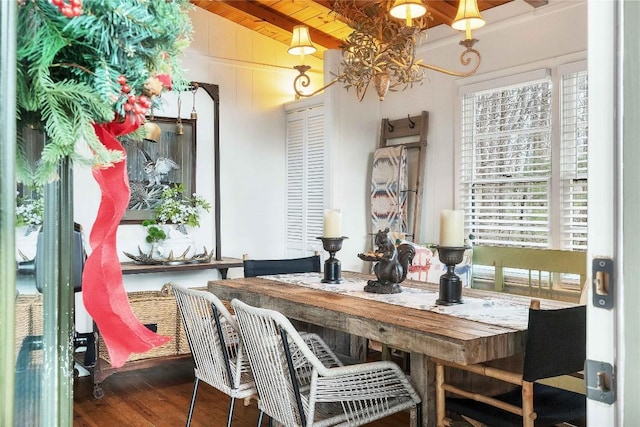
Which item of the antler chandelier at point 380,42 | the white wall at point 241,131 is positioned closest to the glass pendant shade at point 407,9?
the antler chandelier at point 380,42

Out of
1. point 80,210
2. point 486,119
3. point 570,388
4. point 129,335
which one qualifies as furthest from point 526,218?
point 129,335

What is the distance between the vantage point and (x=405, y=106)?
200 inches

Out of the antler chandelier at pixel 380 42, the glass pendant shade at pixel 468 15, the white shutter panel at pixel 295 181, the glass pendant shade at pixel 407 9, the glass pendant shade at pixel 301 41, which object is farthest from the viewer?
the white shutter panel at pixel 295 181

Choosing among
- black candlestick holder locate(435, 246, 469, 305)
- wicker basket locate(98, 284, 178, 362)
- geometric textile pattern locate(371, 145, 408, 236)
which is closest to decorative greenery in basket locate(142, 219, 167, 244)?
wicker basket locate(98, 284, 178, 362)

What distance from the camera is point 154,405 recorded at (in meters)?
3.56

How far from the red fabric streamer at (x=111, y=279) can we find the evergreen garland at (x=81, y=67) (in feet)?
0.25

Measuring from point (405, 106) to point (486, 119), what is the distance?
2.99 feet

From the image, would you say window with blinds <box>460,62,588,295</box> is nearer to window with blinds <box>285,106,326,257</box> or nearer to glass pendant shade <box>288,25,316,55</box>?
window with blinds <box>285,106,326,257</box>

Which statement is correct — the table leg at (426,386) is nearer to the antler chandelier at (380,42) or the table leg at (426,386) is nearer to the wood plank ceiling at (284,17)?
the antler chandelier at (380,42)

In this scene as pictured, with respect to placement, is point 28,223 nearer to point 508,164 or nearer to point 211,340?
point 211,340

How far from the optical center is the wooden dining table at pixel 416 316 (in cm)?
183

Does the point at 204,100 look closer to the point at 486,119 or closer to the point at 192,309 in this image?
the point at 486,119

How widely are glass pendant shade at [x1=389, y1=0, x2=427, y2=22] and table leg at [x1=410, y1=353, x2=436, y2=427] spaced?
154 centimetres

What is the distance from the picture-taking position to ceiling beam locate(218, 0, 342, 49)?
17.1ft
